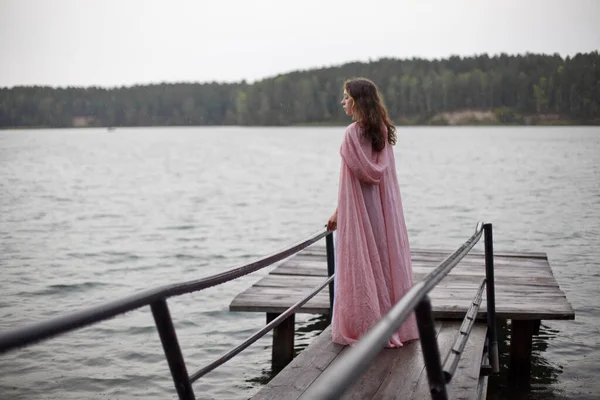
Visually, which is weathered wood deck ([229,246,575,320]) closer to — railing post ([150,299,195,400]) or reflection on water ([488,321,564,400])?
reflection on water ([488,321,564,400])

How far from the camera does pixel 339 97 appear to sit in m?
134

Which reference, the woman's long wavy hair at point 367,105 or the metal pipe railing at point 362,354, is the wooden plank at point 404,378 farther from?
the metal pipe railing at point 362,354

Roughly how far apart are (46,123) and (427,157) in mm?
64464

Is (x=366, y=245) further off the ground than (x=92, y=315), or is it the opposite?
(x=92, y=315)

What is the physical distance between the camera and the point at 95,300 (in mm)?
12266

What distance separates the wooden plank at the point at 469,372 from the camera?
4055 mm

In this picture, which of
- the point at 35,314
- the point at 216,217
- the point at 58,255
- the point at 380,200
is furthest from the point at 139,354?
the point at 216,217

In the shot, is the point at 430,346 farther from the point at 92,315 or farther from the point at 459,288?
the point at 459,288

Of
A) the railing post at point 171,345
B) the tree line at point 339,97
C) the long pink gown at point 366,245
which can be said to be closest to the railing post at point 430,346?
the railing post at point 171,345

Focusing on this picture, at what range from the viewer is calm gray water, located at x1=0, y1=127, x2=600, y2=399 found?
7863 mm

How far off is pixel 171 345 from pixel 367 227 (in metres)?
2.56

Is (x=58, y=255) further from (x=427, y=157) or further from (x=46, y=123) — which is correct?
(x=46, y=123)

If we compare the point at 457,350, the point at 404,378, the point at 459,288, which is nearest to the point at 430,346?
the point at 457,350

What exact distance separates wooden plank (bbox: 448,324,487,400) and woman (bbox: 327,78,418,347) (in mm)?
426
